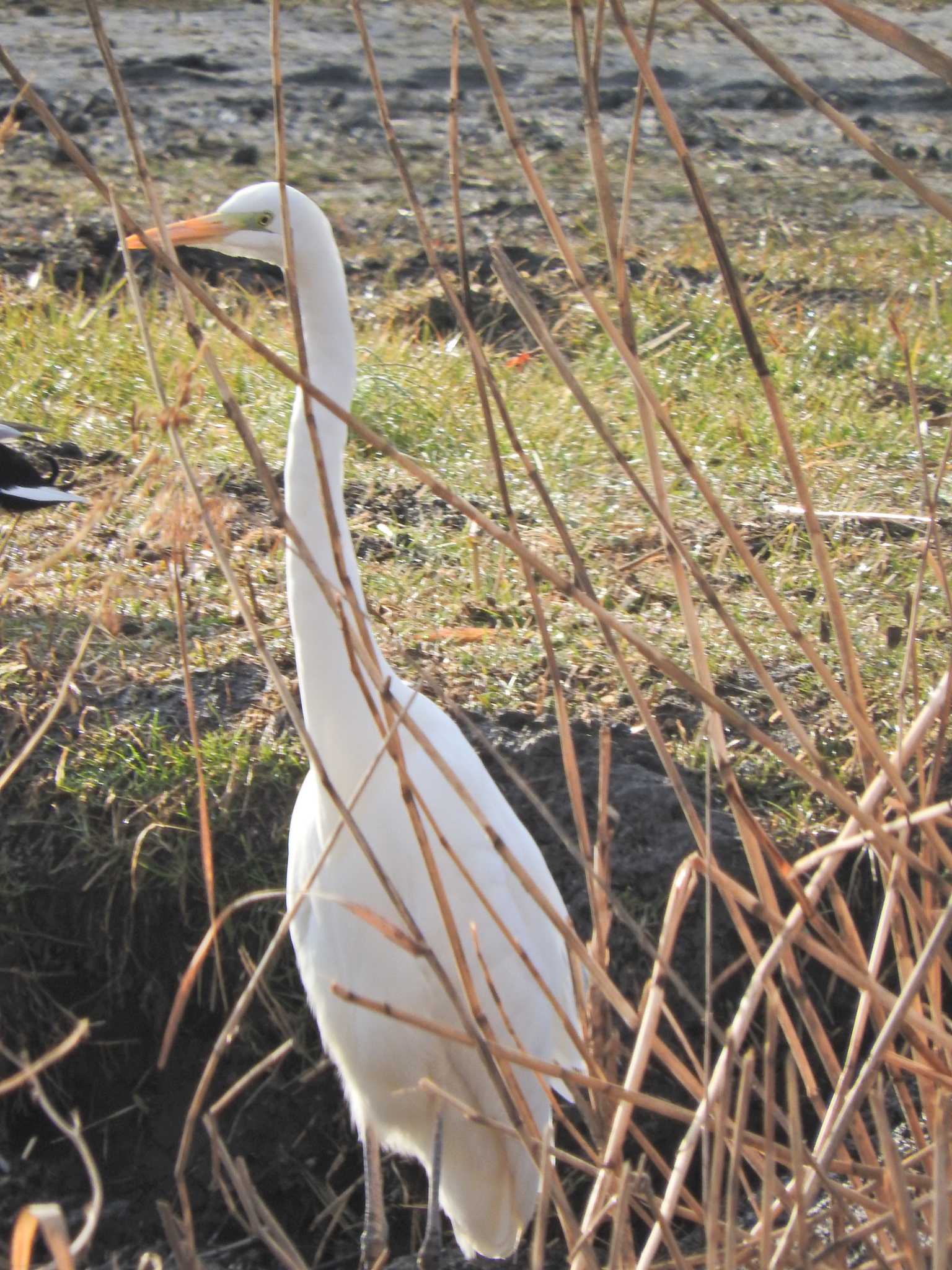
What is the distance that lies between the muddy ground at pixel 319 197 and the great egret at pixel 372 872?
Result: 0.19m

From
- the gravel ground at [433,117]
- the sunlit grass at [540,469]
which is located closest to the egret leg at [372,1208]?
the sunlit grass at [540,469]

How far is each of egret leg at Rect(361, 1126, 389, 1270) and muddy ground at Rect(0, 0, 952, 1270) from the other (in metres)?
0.18

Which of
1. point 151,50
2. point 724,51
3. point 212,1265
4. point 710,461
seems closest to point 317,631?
point 212,1265

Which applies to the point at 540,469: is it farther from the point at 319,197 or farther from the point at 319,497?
the point at 319,197

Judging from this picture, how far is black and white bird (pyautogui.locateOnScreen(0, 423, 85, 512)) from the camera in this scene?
2.83m

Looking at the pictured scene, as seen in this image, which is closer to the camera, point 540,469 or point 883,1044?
point 883,1044

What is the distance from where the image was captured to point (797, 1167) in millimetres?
1018

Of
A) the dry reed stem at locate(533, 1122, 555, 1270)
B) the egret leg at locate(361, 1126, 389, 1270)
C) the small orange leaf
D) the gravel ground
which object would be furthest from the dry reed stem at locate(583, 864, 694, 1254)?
the gravel ground

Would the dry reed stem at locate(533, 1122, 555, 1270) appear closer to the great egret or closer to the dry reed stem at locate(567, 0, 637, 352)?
the dry reed stem at locate(567, 0, 637, 352)

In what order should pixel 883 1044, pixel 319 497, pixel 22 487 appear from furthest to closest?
pixel 22 487, pixel 319 497, pixel 883 1044

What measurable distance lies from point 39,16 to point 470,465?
4.29 m

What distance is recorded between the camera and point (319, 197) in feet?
16.3

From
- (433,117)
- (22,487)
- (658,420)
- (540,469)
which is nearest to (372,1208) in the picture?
(658,420)

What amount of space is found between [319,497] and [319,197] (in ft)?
11.3
